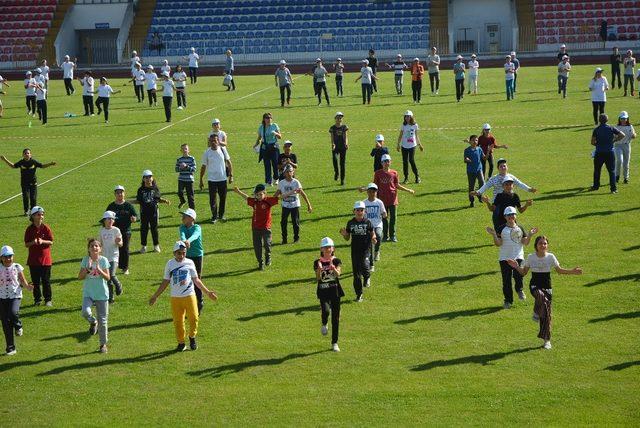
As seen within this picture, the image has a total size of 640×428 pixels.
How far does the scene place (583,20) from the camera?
69.2 metres

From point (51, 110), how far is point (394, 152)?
21252 millimetres

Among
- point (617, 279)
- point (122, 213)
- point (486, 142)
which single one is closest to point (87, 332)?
point (122, 213)

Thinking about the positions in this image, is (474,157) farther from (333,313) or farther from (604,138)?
(333,313)

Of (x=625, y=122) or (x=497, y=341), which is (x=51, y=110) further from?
(x=497, y=341)

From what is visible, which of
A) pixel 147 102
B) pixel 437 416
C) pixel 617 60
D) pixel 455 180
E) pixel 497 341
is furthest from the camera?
pixel 147 102

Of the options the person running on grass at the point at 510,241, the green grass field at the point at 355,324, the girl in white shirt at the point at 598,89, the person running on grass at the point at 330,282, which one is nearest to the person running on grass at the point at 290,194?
the green grass field at the point at 355,324

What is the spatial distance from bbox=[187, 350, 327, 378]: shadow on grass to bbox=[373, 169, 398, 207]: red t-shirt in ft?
21.6

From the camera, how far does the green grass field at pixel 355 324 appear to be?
15609 millimetres

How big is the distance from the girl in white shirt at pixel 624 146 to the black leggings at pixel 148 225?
12.9 meters

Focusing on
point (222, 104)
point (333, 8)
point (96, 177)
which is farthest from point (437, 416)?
point (333, 8)

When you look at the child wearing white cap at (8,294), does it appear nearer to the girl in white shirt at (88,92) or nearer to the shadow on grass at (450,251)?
the shadow on grass at (450,251)

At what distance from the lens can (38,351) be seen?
18.4 m

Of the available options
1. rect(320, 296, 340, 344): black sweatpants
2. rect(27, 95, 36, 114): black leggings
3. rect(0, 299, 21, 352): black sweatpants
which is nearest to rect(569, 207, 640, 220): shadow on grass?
rect(320, 296, 340, 344): black sweatpants

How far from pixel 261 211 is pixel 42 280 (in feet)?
15.7
